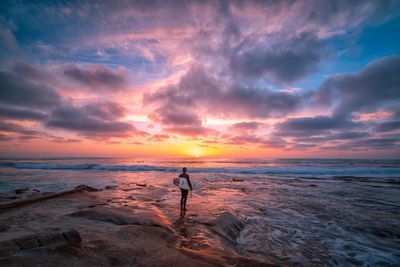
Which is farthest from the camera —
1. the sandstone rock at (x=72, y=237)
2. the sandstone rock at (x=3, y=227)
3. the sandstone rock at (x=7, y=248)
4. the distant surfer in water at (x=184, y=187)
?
the distant surfer in water at (x=184, y=187)

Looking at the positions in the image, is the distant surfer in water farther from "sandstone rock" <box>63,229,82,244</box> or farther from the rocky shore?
"sandstone rock" <box>63,229,82,244</box>

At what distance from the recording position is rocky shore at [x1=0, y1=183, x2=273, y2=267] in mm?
4172

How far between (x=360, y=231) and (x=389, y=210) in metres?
5.25

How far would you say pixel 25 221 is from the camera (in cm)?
740

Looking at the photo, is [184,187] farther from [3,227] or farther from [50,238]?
[3,227]

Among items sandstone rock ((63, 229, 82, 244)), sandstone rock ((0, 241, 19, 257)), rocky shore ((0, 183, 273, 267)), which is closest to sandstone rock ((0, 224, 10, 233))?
rocky shore ((0, 183, 273, 267))

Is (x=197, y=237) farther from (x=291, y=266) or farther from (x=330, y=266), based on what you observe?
(x=330, y=266)

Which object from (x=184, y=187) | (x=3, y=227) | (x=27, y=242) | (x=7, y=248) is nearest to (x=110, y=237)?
(x=27, y=242)

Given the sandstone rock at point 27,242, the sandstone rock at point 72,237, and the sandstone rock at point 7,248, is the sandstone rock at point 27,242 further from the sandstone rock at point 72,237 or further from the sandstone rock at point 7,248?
the sandstone rock at point 72,237

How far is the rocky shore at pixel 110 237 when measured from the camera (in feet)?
13.7

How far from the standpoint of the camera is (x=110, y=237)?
583 cm

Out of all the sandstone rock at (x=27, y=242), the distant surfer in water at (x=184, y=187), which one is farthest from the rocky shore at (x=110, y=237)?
the distant surfer in water at (x=184, y=187)

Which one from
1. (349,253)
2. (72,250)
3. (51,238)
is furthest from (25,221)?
(349,253)

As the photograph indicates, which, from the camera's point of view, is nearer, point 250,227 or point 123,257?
point 123,257
